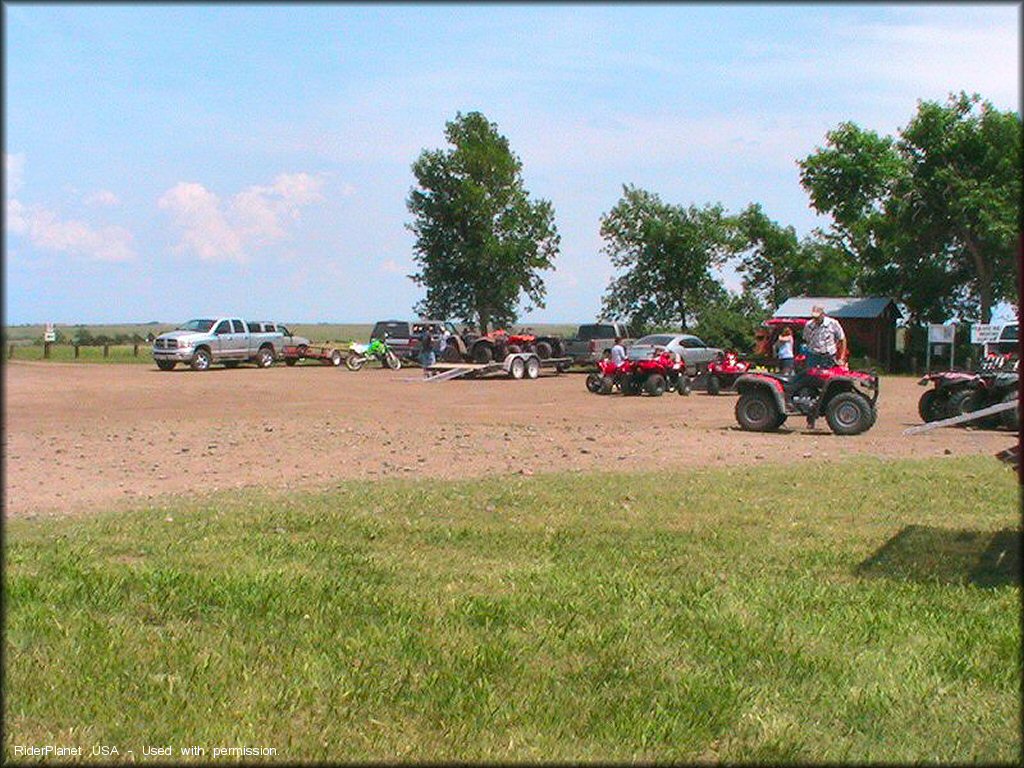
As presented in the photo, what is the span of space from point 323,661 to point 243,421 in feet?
47.4

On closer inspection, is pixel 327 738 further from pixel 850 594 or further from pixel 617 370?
pixel 617 370

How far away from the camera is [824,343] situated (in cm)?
1802

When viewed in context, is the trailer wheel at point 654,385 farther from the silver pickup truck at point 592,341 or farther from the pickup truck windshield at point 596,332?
the pickup truck windshield at point 596,332

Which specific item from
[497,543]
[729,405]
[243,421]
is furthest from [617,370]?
[497,543]

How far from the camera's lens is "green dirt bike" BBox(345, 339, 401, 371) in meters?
43.4

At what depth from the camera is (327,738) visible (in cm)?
409

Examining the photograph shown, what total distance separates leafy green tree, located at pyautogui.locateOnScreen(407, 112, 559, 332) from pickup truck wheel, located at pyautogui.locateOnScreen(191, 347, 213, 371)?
15.0m

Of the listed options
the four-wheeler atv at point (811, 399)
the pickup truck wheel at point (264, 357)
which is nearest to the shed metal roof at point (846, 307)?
the pickup truck wheel at point (264, 357)

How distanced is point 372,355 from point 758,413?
27546mm

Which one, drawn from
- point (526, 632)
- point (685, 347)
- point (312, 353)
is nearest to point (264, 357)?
point (312, 353)

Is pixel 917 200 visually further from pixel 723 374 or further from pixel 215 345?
pixel 215 345

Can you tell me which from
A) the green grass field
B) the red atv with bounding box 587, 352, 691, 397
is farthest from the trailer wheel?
the green grass field

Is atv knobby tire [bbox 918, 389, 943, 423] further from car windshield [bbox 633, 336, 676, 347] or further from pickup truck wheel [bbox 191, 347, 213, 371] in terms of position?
pickup truck wheel [bbox 191, 347, 213, 371]

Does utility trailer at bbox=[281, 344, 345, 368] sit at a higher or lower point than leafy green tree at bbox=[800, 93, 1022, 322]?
lower
